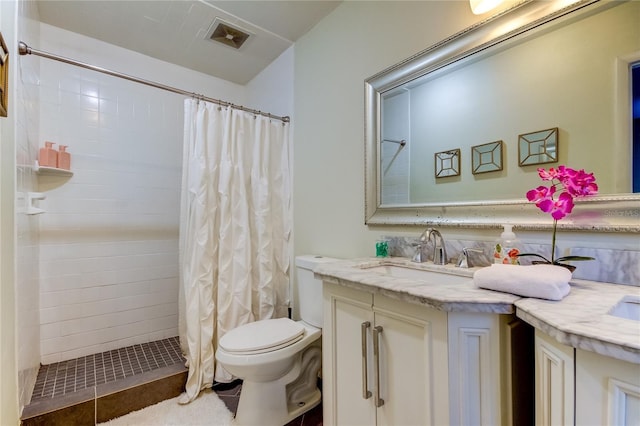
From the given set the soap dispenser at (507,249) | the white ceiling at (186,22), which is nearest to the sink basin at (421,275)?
the soap dispenser at (507,249)

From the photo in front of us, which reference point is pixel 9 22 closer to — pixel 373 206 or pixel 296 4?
pixel 296 4

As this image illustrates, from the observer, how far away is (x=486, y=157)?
121 centimetres

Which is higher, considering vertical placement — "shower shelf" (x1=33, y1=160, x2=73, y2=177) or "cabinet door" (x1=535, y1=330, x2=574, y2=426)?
"shower shelf" (x1=33, y1=160, x2=73, y2=177)

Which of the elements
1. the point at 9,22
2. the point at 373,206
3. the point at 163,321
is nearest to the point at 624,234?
the point at 373,206

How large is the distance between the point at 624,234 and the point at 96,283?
2889 mm

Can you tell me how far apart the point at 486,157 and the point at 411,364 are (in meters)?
0.88

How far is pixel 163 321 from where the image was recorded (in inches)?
93.2

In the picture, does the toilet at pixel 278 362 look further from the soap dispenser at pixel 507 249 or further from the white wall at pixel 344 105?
the soap dispenser at pixel 507 249

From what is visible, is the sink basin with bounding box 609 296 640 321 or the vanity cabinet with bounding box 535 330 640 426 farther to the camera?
the sink basin with bounding box 609 296 640 321

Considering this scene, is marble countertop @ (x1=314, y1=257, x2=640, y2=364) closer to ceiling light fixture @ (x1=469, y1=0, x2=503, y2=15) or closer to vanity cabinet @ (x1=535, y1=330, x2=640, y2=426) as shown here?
vanity cabinet @ (x1=535, y1=330, x2=640, y2=426)

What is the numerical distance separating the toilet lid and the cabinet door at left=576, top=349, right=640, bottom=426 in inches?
45.2

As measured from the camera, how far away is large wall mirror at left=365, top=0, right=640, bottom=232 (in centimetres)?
92

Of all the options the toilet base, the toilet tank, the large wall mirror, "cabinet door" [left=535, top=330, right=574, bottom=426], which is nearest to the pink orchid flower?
the large wall mirror

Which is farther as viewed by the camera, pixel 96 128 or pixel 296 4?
pixel 96 128
